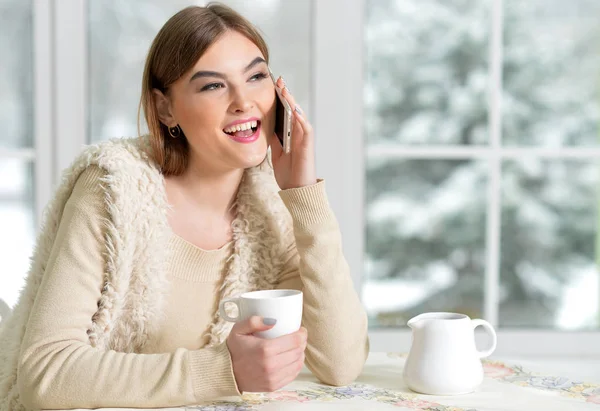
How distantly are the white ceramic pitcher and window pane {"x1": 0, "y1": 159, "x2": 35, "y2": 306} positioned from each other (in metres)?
1.62

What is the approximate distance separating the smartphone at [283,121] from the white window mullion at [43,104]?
41.6 inches

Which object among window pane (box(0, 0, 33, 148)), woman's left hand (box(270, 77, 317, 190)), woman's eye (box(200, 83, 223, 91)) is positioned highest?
window pane (box(0, 0, 33, 148))

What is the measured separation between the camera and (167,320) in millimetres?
1475

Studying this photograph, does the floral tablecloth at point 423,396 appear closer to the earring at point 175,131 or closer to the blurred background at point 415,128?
the earring at point 175,131

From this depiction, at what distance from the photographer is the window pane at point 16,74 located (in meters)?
2.42

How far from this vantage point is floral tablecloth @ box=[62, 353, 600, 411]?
1169 mm

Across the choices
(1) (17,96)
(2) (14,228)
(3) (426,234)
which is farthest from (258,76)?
(3) (426,234)

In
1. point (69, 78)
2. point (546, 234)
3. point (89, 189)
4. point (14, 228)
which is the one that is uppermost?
point (69, 78)

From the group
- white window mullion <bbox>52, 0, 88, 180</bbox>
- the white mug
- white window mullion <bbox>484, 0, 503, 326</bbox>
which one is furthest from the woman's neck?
white window mullion <bbox>484, 0, 503, 326</bbox>

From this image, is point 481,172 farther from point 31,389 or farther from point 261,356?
point 31,389

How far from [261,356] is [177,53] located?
2.19 ft

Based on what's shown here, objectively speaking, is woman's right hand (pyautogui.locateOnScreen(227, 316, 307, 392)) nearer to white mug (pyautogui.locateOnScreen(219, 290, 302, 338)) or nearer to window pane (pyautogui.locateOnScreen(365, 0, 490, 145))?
white mug (pyautogui.locateOnScreen(219, 290, 302, 338))

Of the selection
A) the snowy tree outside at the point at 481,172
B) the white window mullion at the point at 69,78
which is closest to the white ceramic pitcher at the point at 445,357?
the white window mullion at the point at 69,78

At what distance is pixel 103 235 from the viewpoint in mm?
1341
